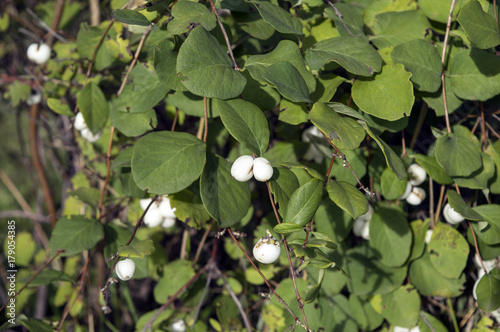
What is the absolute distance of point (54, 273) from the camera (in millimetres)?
939

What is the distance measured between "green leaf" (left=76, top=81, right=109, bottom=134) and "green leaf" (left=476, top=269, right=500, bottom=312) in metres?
0.81

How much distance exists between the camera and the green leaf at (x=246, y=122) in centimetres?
Result: 62

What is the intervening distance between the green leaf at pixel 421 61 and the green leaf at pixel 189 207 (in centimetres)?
43

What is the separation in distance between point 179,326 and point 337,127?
0.65m

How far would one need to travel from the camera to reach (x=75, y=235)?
83cm

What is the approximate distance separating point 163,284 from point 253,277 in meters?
0.22

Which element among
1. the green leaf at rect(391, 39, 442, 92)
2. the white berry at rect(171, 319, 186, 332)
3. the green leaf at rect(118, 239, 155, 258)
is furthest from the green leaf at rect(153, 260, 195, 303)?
the green leaf at rect(391, 39, 442, 92)

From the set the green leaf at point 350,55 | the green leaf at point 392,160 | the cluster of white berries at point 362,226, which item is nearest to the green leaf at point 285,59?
the green leaf at point 350,55

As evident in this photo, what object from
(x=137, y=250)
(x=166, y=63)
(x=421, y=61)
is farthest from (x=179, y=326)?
(x=421, y=61)

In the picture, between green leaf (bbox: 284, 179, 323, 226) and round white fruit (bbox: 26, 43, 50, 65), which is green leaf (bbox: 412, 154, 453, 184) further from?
round white fruit (bbox: 26, 43, 50, 65)

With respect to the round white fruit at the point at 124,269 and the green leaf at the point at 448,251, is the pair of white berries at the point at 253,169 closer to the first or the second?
the round white fruit at the point at 124,269

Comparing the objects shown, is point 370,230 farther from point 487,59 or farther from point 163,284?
point 163,284

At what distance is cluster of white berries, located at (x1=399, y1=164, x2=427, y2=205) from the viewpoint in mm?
815

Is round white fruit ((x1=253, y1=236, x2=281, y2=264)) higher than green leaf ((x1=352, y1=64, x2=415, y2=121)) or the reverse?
the reverse
